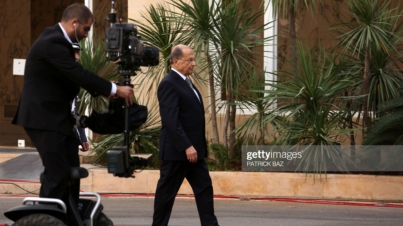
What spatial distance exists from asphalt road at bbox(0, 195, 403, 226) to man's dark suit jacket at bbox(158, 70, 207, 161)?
1.57 m

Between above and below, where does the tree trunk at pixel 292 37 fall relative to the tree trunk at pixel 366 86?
above

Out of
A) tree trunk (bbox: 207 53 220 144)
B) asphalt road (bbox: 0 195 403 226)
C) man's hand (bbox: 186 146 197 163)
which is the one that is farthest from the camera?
tree trunk (bbox: 207 53 220 144)

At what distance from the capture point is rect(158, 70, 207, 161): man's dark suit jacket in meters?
7.26

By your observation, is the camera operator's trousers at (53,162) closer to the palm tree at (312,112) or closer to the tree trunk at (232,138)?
the palm tree at (312,112)

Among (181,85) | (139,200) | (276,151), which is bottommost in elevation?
(139,200)

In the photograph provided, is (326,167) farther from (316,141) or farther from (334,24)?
Result: (334,24)

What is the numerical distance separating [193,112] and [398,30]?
4.45m

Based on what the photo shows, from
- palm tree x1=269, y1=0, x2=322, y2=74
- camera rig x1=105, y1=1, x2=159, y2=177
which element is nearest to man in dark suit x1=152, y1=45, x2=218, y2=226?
camera rig x1=105, y1=1, x2=159, y2=177

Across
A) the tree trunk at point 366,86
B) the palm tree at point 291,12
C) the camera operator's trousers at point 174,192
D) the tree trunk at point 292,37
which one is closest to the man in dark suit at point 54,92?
the camera operator's trousers at point 174,192

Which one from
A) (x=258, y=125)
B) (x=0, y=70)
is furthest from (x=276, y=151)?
(x=0, y=70)

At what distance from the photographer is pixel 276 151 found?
34.7 feet

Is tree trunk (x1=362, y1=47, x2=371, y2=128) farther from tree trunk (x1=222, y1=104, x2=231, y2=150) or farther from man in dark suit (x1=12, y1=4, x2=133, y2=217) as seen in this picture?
man in dark suit (x1=12, y1=4, x2=133, y2=217)

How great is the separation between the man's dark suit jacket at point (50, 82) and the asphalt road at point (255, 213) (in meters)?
2.83

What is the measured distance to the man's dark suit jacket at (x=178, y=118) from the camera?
23.8ft
